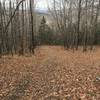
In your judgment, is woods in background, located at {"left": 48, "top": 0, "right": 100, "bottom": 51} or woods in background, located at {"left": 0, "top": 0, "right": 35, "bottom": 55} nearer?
woods in background, located at {"left": 0, "top": 0, "right": 35, "bottom": 55}

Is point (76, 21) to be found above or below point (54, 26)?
above

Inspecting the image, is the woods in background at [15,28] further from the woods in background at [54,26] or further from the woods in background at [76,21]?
the woods in background at [76,21]

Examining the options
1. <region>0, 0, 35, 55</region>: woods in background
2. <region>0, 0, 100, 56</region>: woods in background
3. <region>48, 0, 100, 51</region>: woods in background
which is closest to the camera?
<region>0, 0, 35, 55</region>: woods in background

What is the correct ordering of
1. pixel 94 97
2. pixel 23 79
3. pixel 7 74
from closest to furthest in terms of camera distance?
1. pixel 94 97
2. pixel 23 79
3. pixel 7 74

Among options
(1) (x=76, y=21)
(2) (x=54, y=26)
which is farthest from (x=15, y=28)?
(2) (x=54, y=26)

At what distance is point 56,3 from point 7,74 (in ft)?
112

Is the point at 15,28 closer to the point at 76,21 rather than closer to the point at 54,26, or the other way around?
the point at 76,21

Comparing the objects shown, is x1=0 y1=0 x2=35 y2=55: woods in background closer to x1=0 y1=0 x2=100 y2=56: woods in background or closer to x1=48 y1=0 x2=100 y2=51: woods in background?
x1=0 y1=0 x2=100 y2=56: woods in background

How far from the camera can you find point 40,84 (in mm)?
8172

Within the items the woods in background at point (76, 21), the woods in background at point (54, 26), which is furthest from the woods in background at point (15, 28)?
the woods in background at point (76, 21)

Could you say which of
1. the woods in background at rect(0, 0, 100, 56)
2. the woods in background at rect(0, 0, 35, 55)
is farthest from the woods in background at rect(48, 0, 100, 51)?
the woods in background at rect(0, 0, 35, 55)

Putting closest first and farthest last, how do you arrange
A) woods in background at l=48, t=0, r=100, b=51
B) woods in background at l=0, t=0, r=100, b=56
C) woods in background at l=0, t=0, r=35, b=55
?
woods in background at l=0, t=0, r=35, b=55, woods in background at l=0, t=0, r=100, b=56, woods in background at l=48, t=0, r=100, b=51

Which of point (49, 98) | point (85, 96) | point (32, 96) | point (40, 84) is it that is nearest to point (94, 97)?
point (85, 96)

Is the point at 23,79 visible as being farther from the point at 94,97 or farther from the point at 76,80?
the point at 94,97
